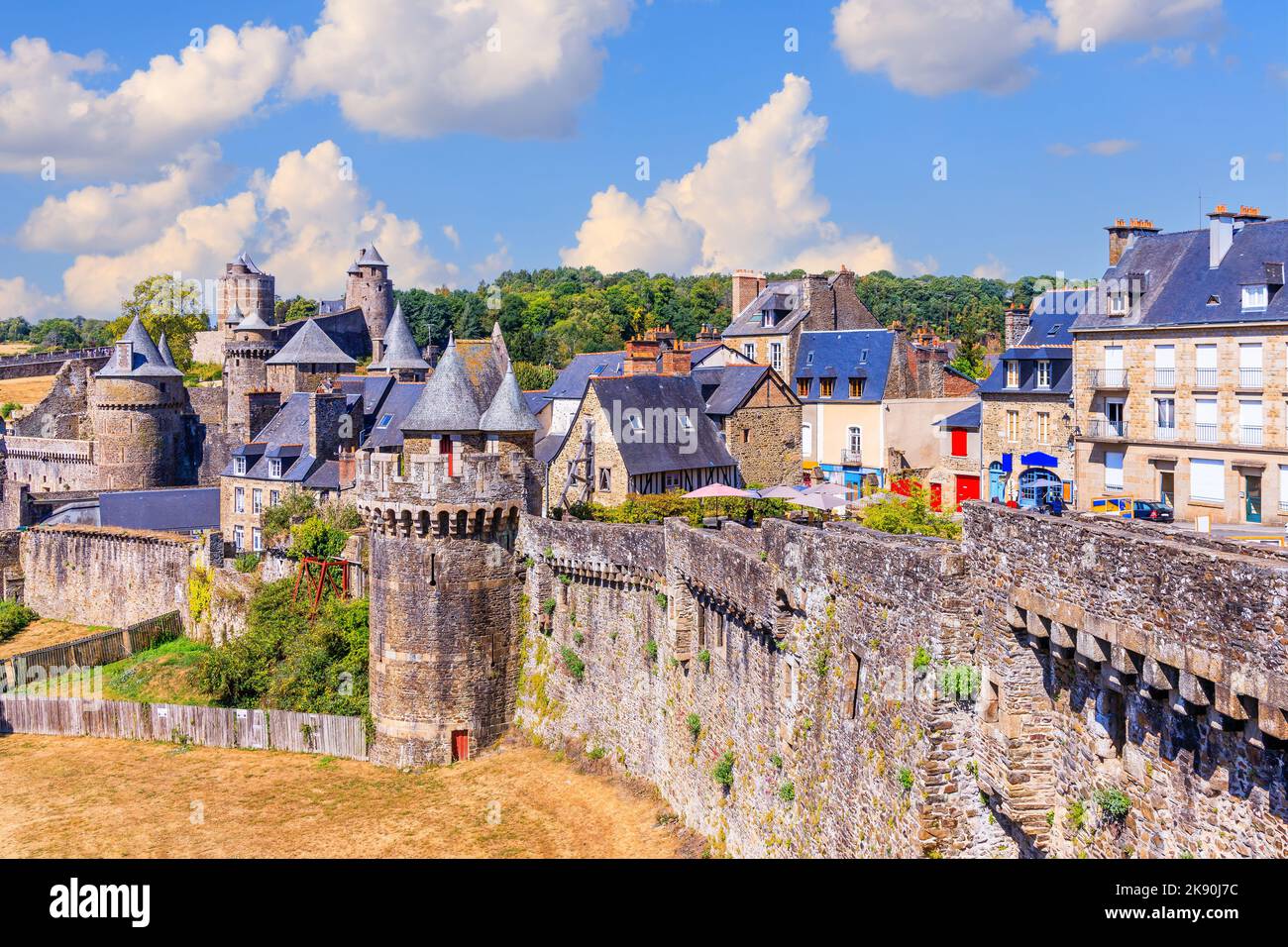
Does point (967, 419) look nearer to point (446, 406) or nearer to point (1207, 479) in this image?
point (1207, 479)

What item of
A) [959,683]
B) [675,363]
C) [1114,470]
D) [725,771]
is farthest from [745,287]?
[959,683]

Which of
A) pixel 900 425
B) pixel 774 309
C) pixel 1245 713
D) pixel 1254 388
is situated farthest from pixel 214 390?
pixel 1245 713

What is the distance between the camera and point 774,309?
5562 cm

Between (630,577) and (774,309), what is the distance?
3276 centimetres

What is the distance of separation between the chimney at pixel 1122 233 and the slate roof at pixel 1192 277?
0.81 meters

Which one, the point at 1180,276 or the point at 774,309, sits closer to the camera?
the point at 1180,276

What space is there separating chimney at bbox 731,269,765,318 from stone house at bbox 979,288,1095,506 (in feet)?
64.2

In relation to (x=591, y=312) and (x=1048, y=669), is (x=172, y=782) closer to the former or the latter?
(x=1048, y=669)

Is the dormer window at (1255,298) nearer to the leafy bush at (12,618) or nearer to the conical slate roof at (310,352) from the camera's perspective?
the leafy bush at (12,618)

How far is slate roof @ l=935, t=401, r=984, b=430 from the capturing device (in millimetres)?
44000

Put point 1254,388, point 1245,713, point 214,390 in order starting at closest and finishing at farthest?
point 1245,713 → point 1254,388 → point 214,390

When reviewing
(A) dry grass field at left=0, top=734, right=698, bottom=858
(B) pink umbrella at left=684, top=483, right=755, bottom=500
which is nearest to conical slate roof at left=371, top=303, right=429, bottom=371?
(B) pink umbrella at left=684, top=483, right=755, bottom=500

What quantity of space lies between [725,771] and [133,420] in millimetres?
46731

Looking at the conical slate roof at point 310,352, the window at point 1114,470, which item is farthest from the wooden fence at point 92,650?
the window at point 1114,470
